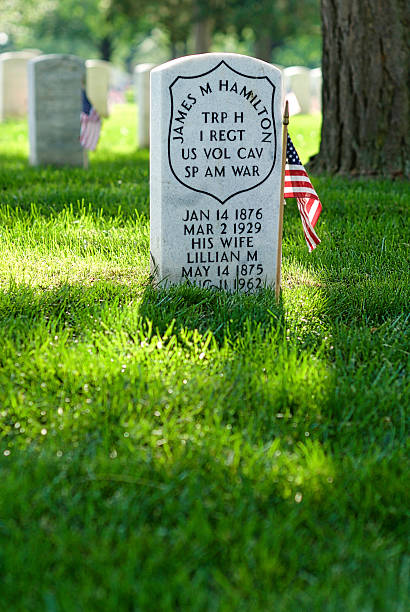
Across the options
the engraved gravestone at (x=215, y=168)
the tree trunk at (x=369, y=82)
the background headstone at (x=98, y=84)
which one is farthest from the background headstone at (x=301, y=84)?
the engraved gravestone at (x=215, y=168)

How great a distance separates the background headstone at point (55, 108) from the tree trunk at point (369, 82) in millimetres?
2794

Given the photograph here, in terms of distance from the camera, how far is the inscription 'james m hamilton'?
3.90m

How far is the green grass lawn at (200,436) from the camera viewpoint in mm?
2004

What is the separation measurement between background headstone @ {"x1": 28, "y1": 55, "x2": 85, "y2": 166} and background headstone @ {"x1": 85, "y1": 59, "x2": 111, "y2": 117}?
745 cm

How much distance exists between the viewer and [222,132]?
3.97 meters

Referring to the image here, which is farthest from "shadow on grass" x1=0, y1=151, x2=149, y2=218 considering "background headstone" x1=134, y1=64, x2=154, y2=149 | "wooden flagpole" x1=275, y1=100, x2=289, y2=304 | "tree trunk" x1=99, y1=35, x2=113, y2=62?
"tree trunk" x1=99, y1=35, x2=113, y2=62

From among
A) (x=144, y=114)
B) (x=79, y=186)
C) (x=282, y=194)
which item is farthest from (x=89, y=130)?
(x=282, y=194)

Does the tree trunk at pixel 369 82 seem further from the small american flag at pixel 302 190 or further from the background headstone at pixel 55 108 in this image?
the small american flag at pixel 302 190

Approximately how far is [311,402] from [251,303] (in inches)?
41.6

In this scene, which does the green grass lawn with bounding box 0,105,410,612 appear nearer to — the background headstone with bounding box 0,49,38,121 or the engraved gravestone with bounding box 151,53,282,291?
the engraved gravestone with bounding box 151,53,282,291

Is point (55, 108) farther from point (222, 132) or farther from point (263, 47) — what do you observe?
point (263, 47)

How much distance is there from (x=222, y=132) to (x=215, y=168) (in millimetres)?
192

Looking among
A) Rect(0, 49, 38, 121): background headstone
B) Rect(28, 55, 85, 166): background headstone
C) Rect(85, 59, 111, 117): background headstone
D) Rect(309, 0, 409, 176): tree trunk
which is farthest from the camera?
Rect(85, 59, 111, 117): background headstone

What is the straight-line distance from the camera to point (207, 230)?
4.09 m
